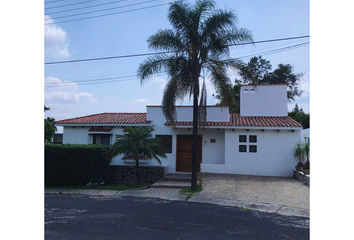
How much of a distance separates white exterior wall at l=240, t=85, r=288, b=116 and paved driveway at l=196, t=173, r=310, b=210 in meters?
4.50

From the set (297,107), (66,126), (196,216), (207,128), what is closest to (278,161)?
(207,128)

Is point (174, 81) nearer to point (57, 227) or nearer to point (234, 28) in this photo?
point (234, 28)

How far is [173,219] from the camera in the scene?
7125 millimetres

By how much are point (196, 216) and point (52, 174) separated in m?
8.79

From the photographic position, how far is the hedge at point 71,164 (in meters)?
13.2

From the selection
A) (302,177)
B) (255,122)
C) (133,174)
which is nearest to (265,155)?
(255,122)

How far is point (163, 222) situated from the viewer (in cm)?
683

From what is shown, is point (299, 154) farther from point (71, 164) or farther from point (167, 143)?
point (71, 164)

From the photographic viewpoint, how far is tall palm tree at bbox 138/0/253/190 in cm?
1083

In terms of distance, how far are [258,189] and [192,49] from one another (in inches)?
251

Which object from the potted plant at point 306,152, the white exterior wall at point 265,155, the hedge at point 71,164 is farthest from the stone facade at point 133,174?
the potted plant at point 306,152

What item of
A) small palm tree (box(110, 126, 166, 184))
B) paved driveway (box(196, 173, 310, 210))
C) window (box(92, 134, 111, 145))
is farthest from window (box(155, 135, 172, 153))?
window (box(92, 134, 111, 145))

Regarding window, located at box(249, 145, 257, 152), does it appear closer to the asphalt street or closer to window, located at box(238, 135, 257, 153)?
window, located at box(238, 135, 257, 153)

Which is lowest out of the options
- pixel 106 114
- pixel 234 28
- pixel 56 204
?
pixel 56 204
